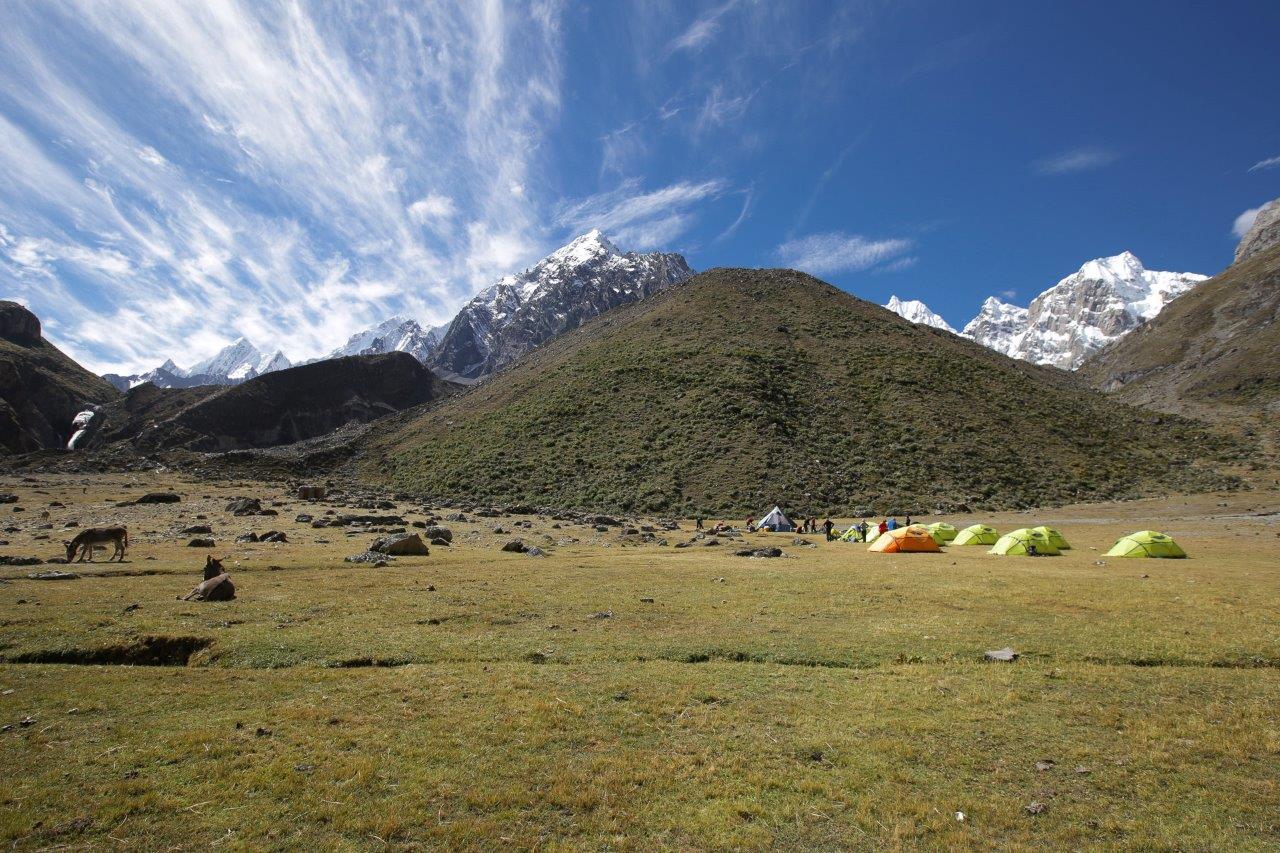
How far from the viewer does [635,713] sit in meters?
10.6

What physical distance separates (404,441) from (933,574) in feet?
297

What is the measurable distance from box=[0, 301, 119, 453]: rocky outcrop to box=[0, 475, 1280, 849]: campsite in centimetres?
14282

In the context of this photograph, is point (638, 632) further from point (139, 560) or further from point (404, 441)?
point (404, 441)

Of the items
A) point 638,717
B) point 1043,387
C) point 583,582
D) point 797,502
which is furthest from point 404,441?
point 1043,387

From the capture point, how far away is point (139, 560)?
84.7ft

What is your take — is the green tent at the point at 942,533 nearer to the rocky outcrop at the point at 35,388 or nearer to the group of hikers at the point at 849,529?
the group of hikers at the point at 849,529

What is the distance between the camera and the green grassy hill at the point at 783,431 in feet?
215

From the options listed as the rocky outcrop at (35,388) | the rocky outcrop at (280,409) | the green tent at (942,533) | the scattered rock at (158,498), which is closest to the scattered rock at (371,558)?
the green tent at (942,533)

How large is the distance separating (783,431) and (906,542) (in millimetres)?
39293

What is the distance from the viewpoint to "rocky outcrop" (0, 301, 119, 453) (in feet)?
405

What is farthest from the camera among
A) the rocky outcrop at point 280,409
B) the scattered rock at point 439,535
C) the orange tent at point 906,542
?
the rocky outcrop at point 280,409

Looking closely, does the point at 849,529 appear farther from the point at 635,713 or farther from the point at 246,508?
the point at 246,508

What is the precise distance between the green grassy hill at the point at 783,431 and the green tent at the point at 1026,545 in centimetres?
2588

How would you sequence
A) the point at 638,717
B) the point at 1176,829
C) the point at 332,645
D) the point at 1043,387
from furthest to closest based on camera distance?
1. the point at 1043,387
2. the point at 332,645
3. the point at 638,717
4. the point at 1176,829
